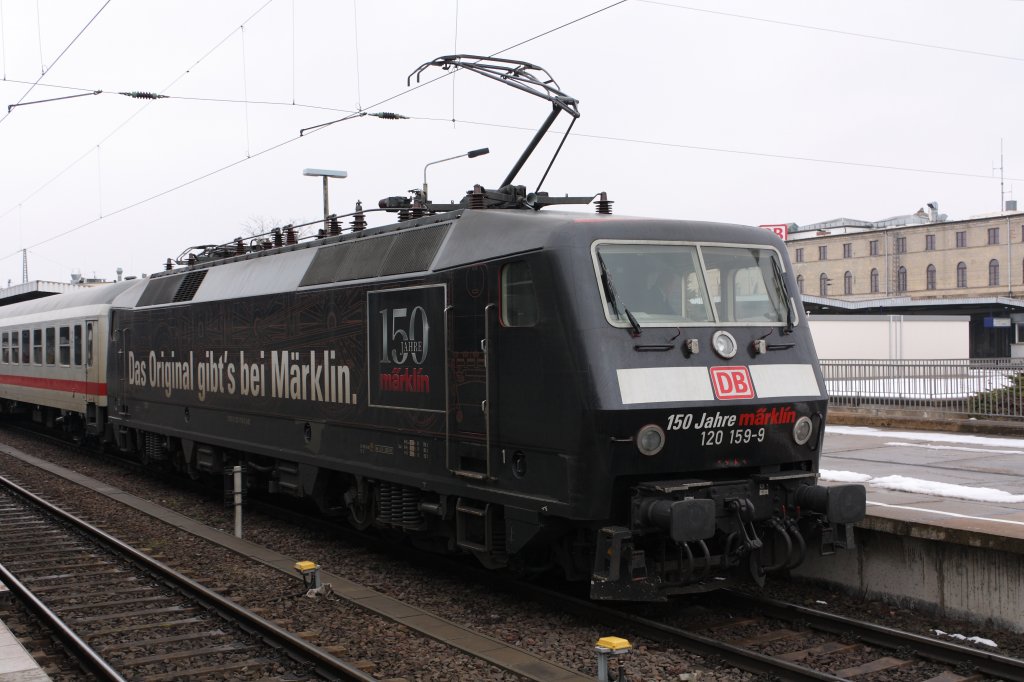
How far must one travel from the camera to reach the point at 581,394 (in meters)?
7.58

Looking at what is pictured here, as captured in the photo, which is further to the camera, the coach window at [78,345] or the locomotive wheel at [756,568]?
the coach window at [78,345]

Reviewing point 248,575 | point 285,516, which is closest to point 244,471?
point 285,516

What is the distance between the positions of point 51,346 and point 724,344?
19.8m

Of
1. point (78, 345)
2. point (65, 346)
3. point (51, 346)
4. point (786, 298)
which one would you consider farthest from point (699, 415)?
point (51, 346)

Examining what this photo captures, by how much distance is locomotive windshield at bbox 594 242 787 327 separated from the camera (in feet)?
26.3

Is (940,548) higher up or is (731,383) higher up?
(731,383)

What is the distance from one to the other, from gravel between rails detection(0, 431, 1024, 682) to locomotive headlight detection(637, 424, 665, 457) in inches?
58.4

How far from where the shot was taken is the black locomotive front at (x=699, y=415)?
7.58m

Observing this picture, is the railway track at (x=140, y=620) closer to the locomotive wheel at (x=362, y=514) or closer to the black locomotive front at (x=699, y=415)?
the locomotive wheel at (x=362, y=514)

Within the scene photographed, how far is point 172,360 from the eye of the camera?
1577 cm

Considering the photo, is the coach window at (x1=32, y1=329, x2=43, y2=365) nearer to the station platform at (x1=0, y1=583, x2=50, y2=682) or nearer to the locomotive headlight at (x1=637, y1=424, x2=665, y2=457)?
the station platform at (x1=0, y1=583, x2=50, y2=682)

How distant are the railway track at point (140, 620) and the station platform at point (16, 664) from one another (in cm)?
50

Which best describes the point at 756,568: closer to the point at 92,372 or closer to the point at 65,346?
the point at 92,372

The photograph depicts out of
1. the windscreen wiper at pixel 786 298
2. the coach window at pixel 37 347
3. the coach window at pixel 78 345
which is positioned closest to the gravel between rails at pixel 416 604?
the windscreen wiper at pixel 786 298
